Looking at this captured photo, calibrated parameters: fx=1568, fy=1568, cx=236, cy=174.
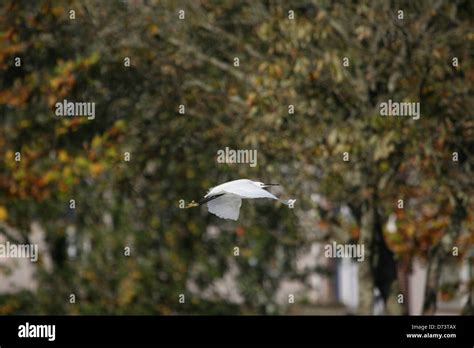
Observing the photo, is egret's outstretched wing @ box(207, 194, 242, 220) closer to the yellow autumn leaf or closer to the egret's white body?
the egret's white body

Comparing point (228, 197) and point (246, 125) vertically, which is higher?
point (246, 125)

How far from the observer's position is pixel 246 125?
2539 cm

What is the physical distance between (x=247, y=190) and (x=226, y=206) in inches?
41.5

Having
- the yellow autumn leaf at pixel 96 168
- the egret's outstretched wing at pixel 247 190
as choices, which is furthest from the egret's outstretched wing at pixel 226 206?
the yellow autumn leaf at pixel 96 168

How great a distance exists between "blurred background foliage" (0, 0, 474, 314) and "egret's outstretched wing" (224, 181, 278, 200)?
5.13 metres

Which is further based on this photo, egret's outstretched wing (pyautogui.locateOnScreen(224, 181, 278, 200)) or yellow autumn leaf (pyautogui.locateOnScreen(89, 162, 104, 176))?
yellow autumn leaf (pyautogui.locateOnScreen(89, 162, 104, 176))

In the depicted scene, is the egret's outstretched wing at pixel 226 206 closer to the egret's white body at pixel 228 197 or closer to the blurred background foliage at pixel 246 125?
the egret's white body at pixel 228 197

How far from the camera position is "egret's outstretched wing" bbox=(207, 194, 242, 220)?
19391 millimetres

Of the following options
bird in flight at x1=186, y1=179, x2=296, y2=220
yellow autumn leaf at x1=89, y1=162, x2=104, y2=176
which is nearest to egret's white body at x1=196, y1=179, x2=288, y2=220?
bird in flight at x1=186, y1=179, x2=296, y2=220

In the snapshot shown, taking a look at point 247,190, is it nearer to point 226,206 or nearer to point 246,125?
point 226,206

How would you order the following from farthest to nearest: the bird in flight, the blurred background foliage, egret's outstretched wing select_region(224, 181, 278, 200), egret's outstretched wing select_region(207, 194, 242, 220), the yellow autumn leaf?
the yellow autumn leaf → the blurred background foliage → egret's outstretched wing select_region(207, 194, 242, 220) → the bird in flight → egret's outstretched wing select_region(224, 181, 278, 200)

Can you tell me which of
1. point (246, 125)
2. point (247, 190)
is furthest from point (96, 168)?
point (247, 190)

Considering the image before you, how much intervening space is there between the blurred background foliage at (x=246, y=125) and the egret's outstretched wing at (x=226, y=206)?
15.4 ft
